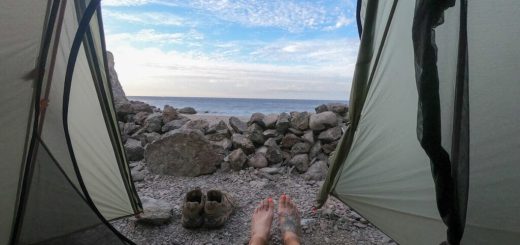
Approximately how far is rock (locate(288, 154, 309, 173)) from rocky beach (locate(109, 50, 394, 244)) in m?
0.01

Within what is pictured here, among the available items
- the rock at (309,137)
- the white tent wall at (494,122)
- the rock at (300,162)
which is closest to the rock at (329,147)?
the rock at (309,137)

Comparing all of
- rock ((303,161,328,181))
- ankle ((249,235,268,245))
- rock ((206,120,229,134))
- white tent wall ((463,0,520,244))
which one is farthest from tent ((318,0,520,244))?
rock ((206,120,229,134))

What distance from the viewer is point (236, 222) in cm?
267

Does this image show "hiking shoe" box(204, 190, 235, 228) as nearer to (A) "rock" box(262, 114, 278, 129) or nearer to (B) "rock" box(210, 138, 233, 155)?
(B) "rock" box(210, 138, 233, 155)

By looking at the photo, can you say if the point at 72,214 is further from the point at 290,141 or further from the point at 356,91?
the point at 290,141

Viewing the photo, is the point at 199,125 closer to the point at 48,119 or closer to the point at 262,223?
the point at 262,223

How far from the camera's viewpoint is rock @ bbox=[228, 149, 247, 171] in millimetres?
4035

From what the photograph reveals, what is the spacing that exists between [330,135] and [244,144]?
1184 mm

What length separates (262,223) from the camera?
2434 mm

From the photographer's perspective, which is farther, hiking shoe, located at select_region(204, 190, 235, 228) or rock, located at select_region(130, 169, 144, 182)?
rock, located at select_region(130, 169, 144, 182)

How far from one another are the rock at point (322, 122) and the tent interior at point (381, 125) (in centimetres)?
202

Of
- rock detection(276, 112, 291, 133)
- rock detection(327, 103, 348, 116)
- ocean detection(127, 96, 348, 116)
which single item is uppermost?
rock detection(327, 103, 348, 116)

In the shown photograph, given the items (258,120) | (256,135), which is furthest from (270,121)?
(256,135)

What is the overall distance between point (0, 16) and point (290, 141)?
3511mm
